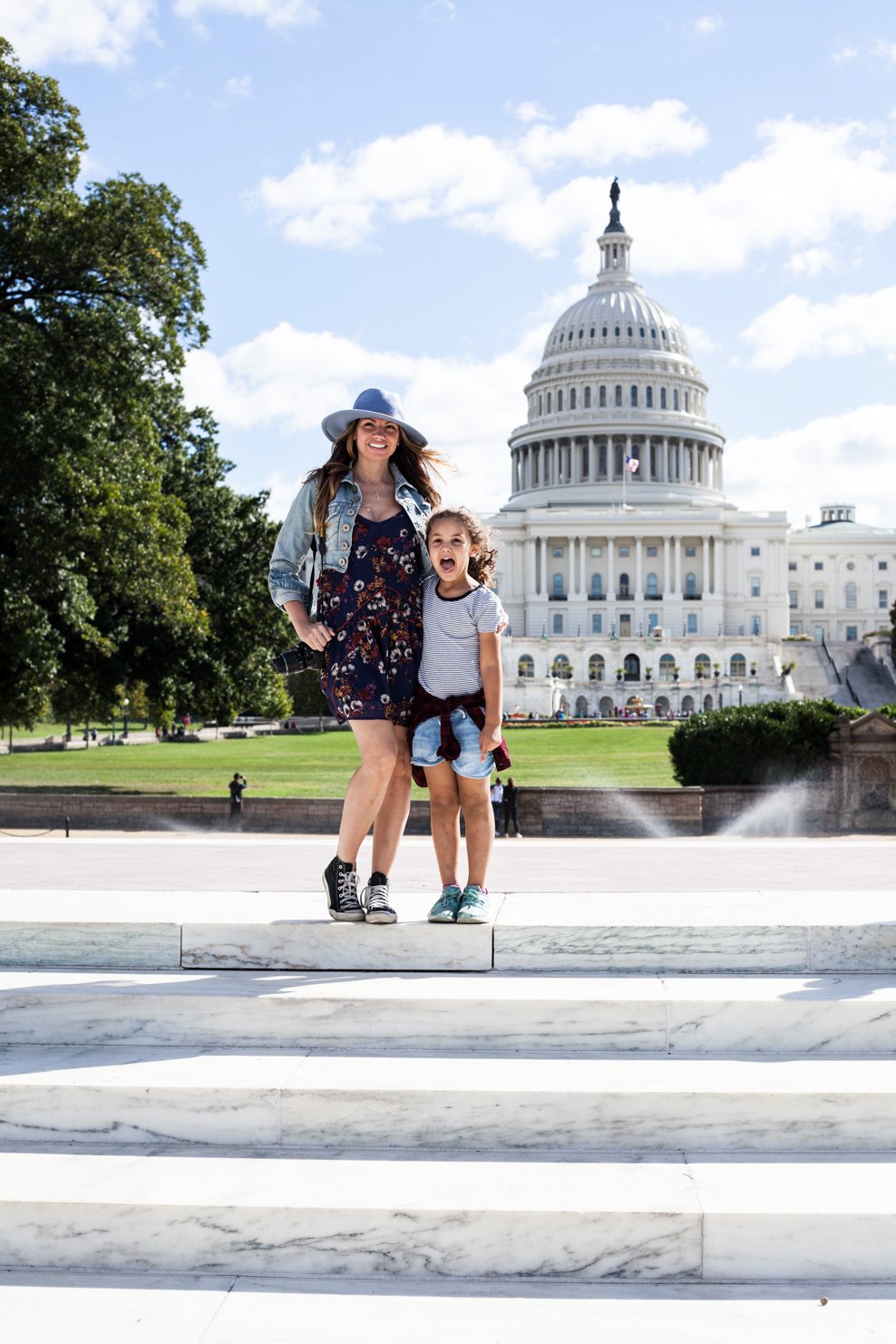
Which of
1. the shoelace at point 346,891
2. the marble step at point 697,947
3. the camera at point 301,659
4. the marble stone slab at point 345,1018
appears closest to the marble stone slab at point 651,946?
the marble step at point 697,947

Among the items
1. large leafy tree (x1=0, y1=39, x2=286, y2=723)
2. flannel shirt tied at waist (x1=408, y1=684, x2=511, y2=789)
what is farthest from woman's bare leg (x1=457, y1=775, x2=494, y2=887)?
large leafy tree (x1=0, y1=39, x2=286, y2=723)

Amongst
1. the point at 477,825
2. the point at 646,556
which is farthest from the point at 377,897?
the point at 646,556

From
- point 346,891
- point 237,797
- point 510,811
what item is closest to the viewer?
point 346,891

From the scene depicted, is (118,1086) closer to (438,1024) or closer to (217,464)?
(438,1024)

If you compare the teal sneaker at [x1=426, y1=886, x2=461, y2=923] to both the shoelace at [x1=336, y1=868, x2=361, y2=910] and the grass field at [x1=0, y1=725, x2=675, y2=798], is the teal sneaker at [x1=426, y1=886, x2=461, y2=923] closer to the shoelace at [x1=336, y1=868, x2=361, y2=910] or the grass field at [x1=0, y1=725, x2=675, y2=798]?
the shoelace at [x1=336, y1=868, x2=361, y2=910]

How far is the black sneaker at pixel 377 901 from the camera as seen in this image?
17.4 ft

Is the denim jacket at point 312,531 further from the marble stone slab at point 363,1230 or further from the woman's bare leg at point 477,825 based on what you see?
the marble stone slab at point 363,1230

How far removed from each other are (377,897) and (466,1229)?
6.85 ft

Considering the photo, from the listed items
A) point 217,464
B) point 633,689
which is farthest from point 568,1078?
point 633,689

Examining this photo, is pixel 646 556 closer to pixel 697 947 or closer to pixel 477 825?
pixel 477 825

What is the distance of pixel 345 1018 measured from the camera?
176 inches

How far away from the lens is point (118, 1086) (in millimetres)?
3951

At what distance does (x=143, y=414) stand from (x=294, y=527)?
17891 mm

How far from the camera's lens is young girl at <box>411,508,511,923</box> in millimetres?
5469
